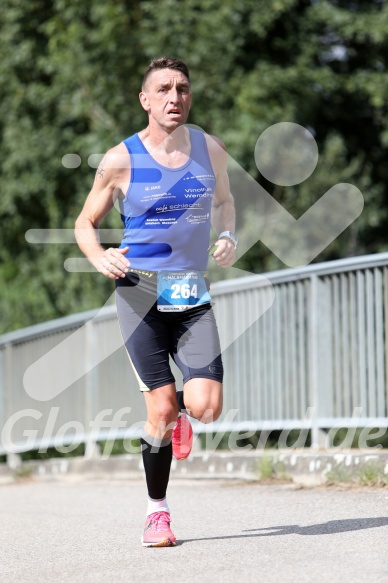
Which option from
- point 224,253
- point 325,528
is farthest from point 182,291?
point 325,528

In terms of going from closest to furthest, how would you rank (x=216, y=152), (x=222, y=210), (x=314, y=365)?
1. (x=216, y=152)
2. (x=222, y=210)
3. (x=314, y=365)

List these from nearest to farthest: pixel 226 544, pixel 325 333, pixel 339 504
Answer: pixel 226 544 < pixel 339 504 < pixel 325 333

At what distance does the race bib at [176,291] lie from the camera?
5.42 m

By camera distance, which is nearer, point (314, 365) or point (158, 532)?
point (158, 532)

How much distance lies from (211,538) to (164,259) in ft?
4.22

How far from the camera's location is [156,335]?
5.50 m

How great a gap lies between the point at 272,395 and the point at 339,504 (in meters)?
2.25

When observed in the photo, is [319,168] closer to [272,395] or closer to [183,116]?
[272,395]

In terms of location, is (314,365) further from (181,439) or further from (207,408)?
(207,408)

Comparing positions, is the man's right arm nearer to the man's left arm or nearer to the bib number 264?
the bib number 264

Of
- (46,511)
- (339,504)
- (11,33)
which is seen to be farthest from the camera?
(11,33)

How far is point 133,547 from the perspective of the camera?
5477mm

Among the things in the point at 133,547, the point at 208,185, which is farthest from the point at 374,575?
the point at 208,185

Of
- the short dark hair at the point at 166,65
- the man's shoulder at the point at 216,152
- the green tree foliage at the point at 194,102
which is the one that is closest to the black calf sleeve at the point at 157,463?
the man's shoulder at the point at 216,152
